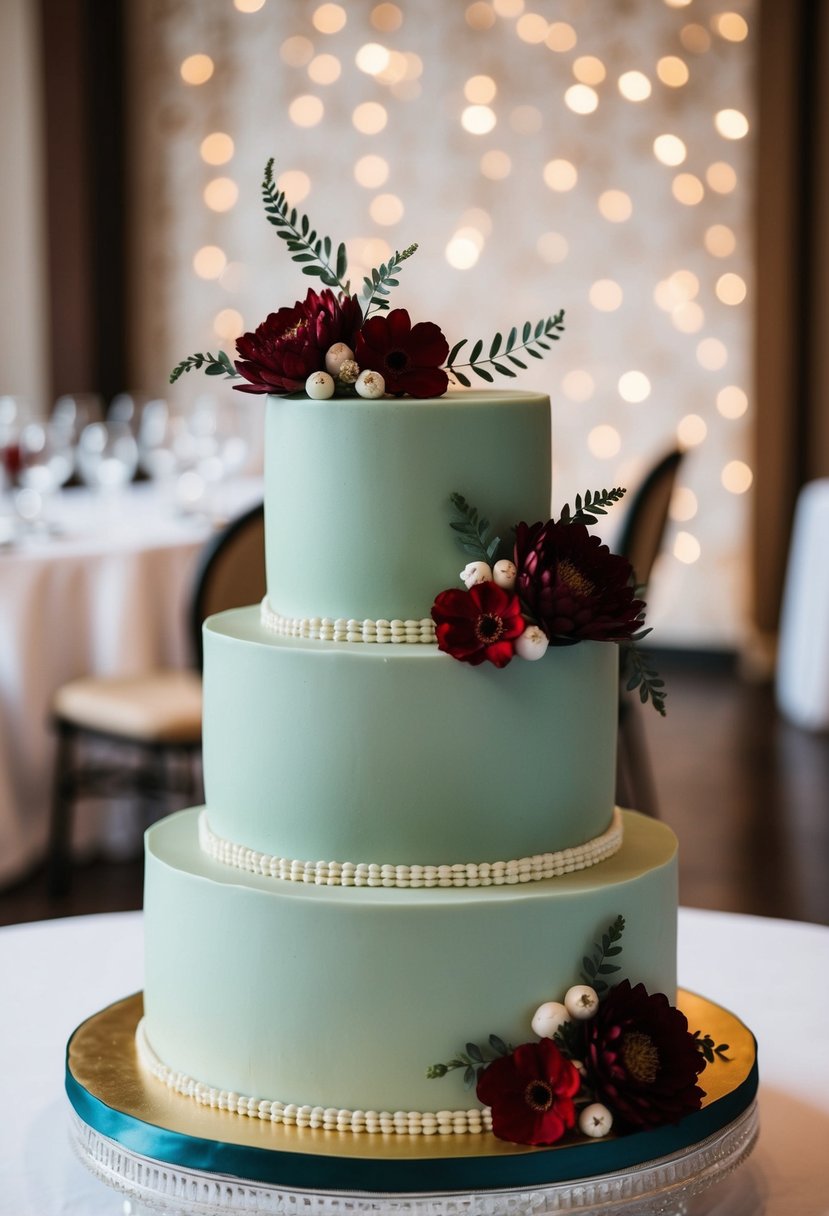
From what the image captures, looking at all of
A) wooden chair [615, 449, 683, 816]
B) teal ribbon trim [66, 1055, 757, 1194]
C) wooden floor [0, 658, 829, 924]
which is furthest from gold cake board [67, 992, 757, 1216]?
wooden floor [0, 658, 829, 924]

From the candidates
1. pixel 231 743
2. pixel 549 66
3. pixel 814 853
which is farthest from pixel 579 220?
pixel 231 743

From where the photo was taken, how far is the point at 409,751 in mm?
1189

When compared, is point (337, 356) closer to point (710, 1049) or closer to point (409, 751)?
point (409, 751)

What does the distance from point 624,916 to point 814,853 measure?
3050mm

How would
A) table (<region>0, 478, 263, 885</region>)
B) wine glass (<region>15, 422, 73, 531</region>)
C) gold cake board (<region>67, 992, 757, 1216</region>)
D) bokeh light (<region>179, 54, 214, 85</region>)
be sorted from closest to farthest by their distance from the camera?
1. gold cake board (<region>67, 992, 757, 1216</region>)
2. table (<region>0, 478, 263, 885</region>)
3. wine glass (<region>15, 422, 73, 531</region>)
4. bokeh light (<region>179, 54, 214, 85</region>)

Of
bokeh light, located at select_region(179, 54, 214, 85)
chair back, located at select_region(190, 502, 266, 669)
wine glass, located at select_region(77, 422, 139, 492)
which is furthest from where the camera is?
bokeh light, located at select_region(179, 54, 214, 85)

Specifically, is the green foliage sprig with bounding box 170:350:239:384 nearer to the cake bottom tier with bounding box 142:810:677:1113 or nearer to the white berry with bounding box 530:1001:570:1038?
the cake bottom tier with bounding box 142:810:677:1113

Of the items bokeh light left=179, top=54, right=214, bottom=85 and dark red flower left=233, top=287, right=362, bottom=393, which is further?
bokeh light left=179, top=54, right=214, bottom=85

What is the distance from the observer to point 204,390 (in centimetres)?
718

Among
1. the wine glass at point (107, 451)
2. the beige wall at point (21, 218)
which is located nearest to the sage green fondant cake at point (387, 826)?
the wine glass at point (107, 451)

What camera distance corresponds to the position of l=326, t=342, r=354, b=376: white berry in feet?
4.01

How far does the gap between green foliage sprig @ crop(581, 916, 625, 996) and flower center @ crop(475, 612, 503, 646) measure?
0.79 feet

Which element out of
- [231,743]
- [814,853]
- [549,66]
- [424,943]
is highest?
[549,66]

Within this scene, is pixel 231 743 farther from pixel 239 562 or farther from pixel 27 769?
pixel 27 769
